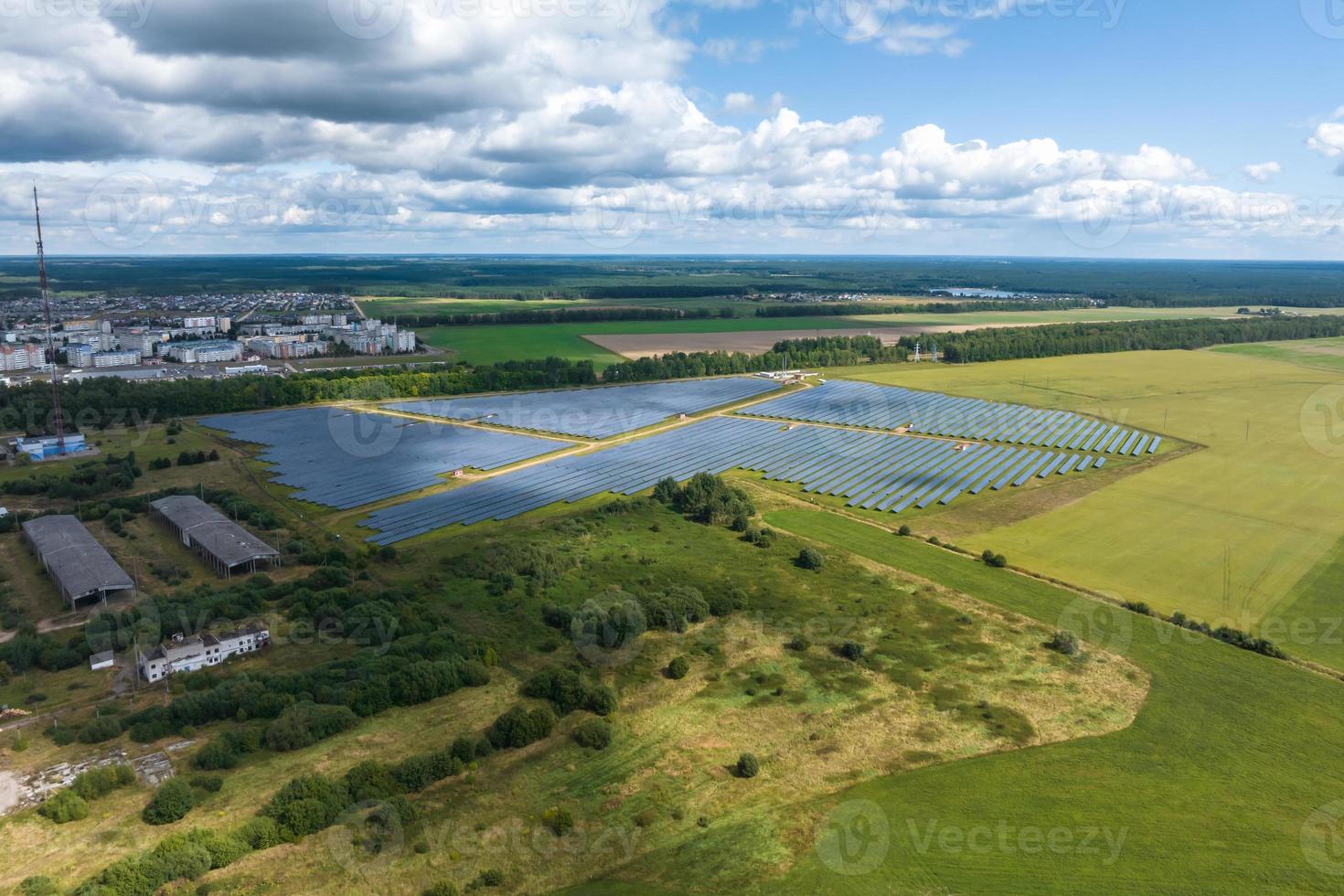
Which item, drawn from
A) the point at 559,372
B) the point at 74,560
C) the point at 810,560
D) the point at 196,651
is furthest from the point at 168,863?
the point at 559,372

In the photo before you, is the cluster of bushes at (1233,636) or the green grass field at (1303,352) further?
the green grass field at (1303,352)

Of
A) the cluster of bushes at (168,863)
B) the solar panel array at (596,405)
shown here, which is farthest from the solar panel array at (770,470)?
A: the cluster of bushes at (168,863)

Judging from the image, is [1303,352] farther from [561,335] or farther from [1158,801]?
[1158,801]

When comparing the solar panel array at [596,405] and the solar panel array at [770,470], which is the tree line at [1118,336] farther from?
the solar panel array at [770,470]

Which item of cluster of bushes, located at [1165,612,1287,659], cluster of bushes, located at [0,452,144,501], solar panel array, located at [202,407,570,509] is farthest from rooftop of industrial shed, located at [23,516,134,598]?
cluster of bushes, located at [1165,612,1287,659]

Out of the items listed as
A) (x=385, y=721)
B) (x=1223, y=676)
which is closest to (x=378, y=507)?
(x=385, y=721)

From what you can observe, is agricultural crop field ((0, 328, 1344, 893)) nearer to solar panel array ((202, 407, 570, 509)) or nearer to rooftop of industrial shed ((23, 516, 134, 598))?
solar panel array ((202, 407, 570, 509))
